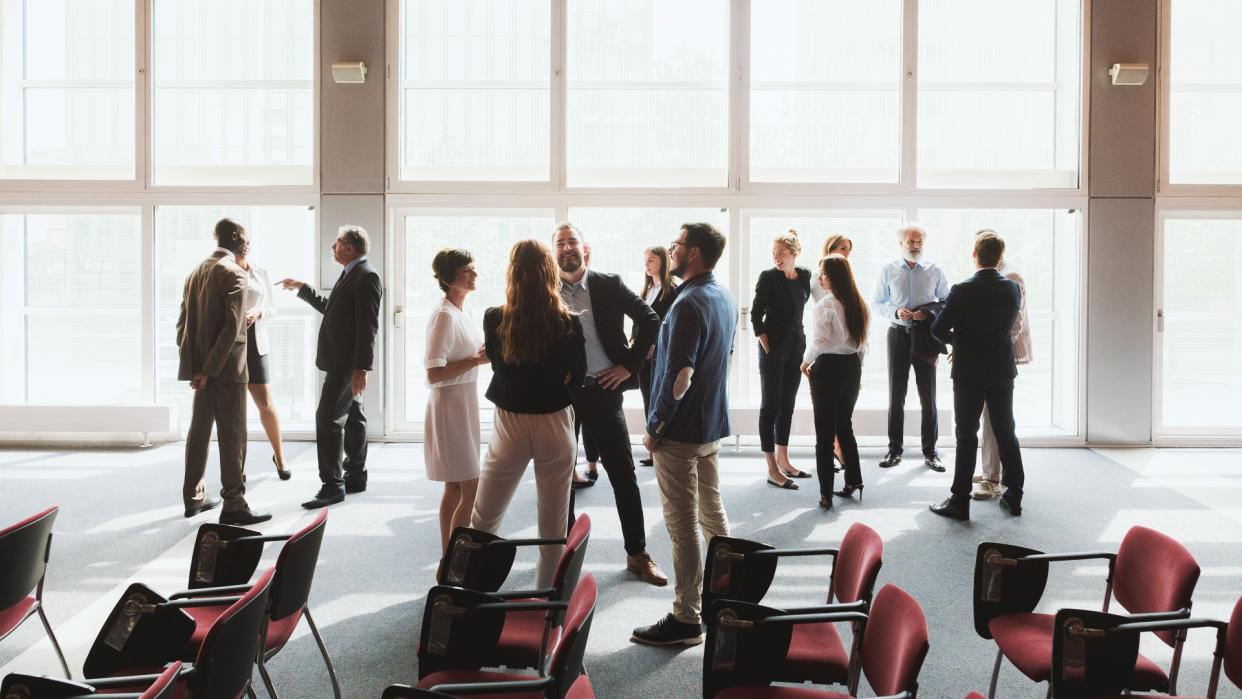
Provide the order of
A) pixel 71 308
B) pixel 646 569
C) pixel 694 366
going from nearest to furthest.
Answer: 1. pixel 694 366
2. pixel 646 569
3. pixel 71 308

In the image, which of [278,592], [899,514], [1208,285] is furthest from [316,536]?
[1208,285]

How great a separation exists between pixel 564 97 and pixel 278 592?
6063 millimetres

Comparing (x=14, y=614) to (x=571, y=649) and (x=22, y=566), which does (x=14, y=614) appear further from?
(x=571, y=649)

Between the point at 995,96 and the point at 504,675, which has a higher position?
the point at 995,96

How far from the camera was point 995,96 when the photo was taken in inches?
310

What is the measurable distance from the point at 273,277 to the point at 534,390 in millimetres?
5446

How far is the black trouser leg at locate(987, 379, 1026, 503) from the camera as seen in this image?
203 inches

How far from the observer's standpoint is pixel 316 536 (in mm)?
2666

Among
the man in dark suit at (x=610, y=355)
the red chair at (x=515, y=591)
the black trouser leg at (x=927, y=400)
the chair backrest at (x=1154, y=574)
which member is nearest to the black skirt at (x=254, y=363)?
the man in dark suit at (x=610, y=355)

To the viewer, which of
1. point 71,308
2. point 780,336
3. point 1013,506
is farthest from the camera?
point 71,308

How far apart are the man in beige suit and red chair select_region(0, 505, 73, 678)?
7.04ft

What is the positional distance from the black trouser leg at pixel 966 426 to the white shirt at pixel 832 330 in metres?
0.66

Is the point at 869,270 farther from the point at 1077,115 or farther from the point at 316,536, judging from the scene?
the point at 316,536

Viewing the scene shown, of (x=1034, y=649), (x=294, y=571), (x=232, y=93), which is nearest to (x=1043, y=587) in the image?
(x=1034, y=649)
